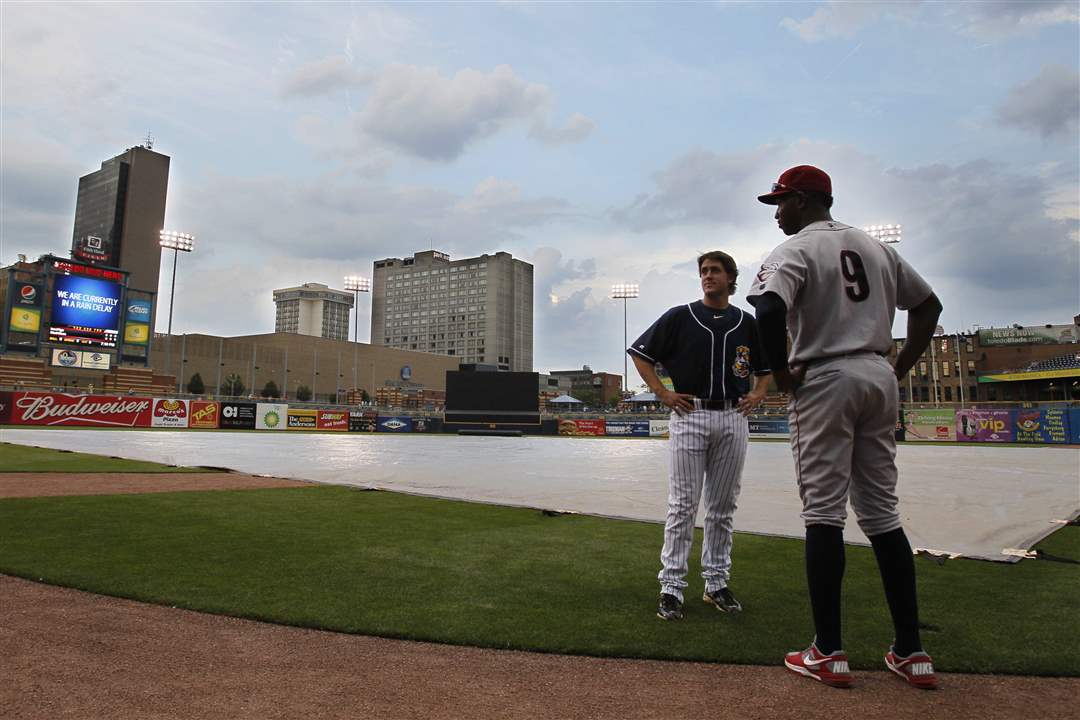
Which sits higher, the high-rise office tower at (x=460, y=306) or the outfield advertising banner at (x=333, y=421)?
the high-rise office tower at (x=460, y=306)

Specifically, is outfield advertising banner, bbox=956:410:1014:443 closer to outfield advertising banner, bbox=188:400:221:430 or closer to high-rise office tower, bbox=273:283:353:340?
outfield advertising banner, bbox=188:400:221:430

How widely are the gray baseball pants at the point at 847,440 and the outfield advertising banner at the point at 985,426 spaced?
1407 inches

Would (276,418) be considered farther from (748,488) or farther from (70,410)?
(748,488)

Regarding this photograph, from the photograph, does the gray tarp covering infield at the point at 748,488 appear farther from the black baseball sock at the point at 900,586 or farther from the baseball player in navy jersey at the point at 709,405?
the black baseball sock at the point at 900,586

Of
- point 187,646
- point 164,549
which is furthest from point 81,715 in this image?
point 164,549

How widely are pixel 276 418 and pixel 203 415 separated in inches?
161

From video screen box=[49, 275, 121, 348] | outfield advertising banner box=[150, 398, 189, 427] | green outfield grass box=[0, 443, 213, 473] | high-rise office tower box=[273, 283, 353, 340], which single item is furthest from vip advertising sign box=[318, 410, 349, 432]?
high-rise office tower box=[273, 283, 353, 340]

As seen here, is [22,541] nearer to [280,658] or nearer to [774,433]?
[280,658]

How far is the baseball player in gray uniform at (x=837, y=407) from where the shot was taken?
229 cm

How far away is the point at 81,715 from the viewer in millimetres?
1906

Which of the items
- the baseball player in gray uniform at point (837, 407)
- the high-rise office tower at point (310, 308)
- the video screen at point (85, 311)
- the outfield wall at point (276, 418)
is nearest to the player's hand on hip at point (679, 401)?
the baseball player in gray uniform at point (837, 407)

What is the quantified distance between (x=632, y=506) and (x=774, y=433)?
36.6m

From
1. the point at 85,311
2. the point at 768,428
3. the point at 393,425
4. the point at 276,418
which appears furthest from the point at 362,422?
the point at 768,428

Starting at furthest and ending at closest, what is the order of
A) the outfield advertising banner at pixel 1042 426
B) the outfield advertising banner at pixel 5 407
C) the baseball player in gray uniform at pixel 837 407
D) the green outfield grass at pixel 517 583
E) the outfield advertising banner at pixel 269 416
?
the outfield advertising banner at pixel 269 416 → the outfield advertising banner at pixel 1042 426 → the outfield advertising banner at pixel 5 407 → the green outfield grass at pixel 517 583 → the baseball player in gray uniform at pixel 837 407
